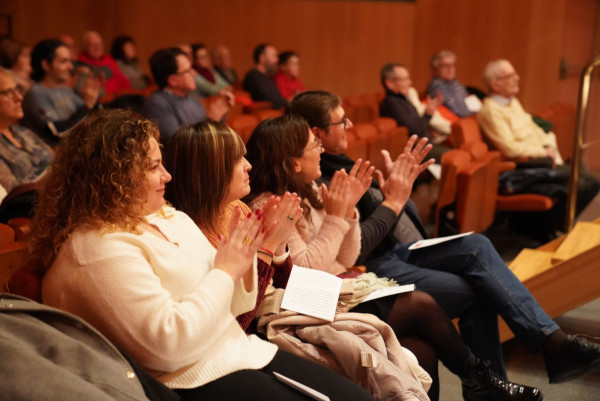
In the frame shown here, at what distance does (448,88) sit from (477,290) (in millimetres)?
4576

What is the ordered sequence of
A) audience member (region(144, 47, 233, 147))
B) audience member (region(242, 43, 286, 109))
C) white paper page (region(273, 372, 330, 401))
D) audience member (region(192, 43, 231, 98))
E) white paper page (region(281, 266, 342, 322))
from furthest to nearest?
audience member (region(192, 43, 231, 98)) → audience member (region(242, 43, 286, 109)) → audience member (region(144, 47, 233, 147)) → white paper page (region(281, 266, 342, 322)) → white paper page (region(273, 372, 330, 401))

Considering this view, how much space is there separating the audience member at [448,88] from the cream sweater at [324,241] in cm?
460

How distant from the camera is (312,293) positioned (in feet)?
6.43

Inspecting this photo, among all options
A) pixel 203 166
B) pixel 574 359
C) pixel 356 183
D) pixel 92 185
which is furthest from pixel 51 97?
pixel 574 359

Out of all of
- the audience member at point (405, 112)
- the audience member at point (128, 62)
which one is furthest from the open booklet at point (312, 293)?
the audience member at point (128, 62)

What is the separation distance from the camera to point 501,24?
28.5 feet

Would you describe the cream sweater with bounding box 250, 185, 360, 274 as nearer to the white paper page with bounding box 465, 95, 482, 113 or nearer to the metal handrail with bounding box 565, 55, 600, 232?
the metal handrail with bounding box 565, 55, 600, 232

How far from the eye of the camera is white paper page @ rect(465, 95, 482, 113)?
23.0ft

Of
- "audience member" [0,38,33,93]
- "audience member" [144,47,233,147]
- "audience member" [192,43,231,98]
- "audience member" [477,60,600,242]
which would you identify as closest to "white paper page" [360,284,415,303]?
"audience member" [144,47,233,147]

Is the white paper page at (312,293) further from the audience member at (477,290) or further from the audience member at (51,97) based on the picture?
the audience member at (51,97)

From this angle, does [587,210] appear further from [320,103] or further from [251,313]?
[251,313]

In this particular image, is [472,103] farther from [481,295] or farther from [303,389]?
[303,389]

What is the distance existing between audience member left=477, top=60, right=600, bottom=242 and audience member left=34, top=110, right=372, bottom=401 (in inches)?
126

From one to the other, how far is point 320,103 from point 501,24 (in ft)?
21.6
